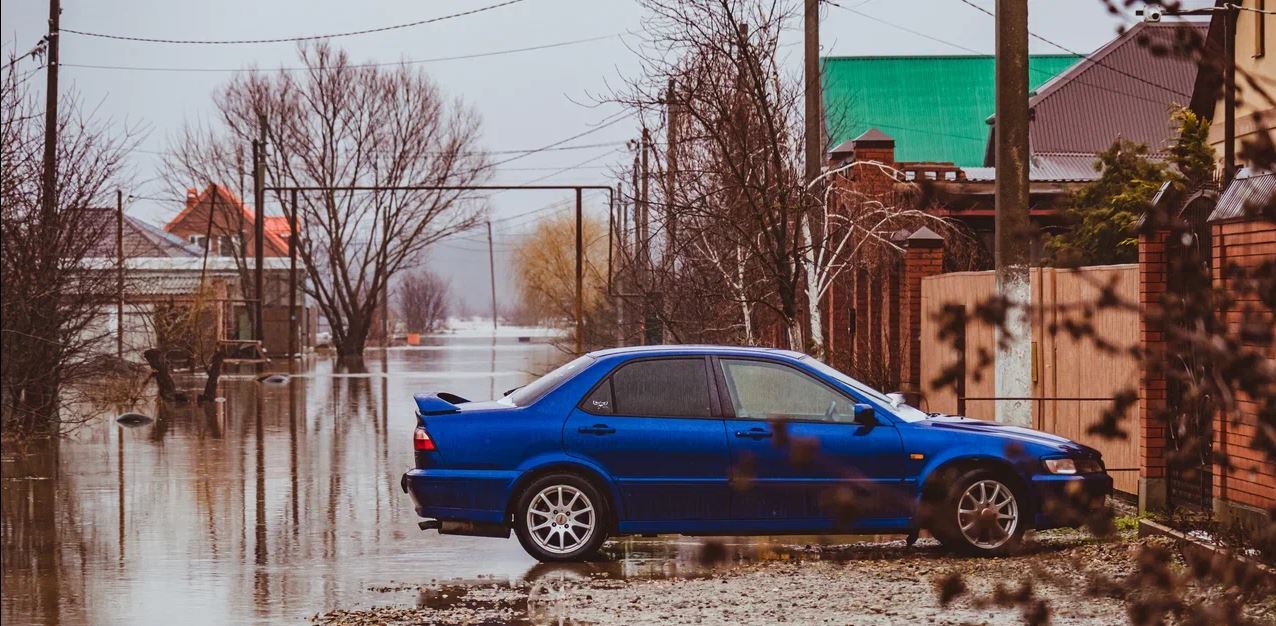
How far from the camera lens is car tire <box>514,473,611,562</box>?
11305mm

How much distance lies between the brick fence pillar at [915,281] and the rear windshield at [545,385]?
398 inches

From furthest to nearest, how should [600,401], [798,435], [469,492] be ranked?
[600,401], [469,492], [798,435]

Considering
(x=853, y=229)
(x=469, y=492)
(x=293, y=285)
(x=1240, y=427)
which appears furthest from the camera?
(x=293, y=285)

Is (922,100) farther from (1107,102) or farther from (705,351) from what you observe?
(705,351)

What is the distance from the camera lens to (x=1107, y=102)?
142 feet

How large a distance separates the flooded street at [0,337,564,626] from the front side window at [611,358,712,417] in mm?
1307

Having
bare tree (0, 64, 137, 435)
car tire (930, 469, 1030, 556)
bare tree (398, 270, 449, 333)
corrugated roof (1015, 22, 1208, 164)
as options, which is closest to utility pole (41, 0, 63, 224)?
bare tree (0, 64, 137, 435)

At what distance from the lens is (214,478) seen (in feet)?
56.9

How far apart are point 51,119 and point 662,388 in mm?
A: 19003

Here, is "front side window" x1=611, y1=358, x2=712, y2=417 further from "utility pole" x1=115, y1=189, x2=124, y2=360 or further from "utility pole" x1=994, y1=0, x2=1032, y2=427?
"utility pole" x1=115, y1=189, x2=124, y2=360

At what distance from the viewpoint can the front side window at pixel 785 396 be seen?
11.6m

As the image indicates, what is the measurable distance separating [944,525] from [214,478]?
47.8ft

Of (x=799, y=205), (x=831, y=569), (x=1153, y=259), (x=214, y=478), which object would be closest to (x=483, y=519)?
(x=831, y=569)

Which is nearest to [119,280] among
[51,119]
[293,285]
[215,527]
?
[51,119]
